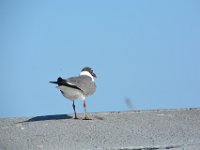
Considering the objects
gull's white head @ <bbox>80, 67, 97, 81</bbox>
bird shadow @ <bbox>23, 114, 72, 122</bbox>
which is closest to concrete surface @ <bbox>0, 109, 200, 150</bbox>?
bird shadow @ <bbox>23, 114, 72, 122</bbox>

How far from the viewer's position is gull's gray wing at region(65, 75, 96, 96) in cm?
1041

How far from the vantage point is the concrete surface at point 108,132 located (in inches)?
302

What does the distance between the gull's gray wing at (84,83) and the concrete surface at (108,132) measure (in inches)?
25.8

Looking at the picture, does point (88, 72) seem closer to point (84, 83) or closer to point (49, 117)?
point (84, 83)

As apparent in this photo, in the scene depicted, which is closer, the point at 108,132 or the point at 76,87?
the point at 108,132

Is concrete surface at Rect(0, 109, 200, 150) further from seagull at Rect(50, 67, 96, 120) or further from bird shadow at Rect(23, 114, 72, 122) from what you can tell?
seagull at Rect(50, 67, 96, 120)

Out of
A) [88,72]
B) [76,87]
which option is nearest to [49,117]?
[76,87]

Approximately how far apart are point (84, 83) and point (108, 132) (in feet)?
8.04

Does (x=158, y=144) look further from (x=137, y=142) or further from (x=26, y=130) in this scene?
(x=26, y=130)

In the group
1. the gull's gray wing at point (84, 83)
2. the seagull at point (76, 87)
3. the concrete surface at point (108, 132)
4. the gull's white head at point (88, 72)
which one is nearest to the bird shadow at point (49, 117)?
the concrete surface at point (108, 132)

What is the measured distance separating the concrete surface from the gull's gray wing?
65 centimetres

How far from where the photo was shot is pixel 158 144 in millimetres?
7703

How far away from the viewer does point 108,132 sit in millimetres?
8438

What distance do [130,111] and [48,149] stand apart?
3.67 m
